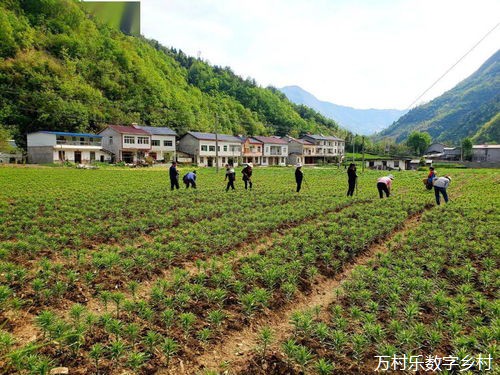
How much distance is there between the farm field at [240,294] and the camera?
A: 438cm

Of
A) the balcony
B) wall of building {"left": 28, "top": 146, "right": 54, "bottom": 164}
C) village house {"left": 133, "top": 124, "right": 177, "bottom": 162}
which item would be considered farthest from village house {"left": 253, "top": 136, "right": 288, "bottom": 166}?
wall of building {"left": 28, "top": 146, "right": 54, "bottom": 164}

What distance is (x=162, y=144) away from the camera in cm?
6250

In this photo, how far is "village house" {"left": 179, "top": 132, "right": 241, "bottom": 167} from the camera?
65.9 m

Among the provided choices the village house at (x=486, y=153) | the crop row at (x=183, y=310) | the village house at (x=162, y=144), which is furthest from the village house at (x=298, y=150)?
the crop row at (x=183, y=310)

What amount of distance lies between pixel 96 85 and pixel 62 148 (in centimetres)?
2931

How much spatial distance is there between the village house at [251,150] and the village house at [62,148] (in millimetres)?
30889

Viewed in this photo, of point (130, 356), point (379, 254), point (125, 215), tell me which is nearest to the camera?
point (130, 356)

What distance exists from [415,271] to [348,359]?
3.48m

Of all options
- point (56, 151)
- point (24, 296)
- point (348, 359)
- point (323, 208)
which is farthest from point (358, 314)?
point (56, 151)

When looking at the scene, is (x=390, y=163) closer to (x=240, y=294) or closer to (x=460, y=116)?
(x=240, y=294)

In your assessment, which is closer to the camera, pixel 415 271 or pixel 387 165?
pixel 415 271

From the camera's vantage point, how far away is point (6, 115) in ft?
176

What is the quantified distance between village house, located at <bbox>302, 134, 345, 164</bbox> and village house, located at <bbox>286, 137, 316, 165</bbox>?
80.4 inches

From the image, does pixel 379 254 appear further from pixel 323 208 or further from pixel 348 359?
pixel 323 208
